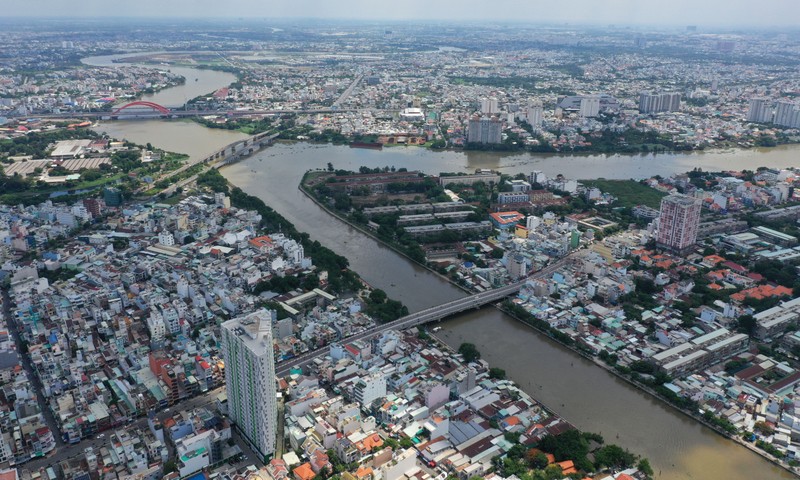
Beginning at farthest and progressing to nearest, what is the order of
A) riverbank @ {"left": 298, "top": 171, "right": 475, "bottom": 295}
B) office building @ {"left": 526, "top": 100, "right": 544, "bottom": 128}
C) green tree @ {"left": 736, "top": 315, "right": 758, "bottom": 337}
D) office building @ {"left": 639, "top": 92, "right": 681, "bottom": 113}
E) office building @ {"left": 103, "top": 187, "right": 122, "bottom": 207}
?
office building @ {"left": 639, "top": 92, "right": 681, "bottom": 113} → office building @ {"left": 526, "top": 100, "right": 544, "bottom": 128} → office building @ {"left": 103, "top": 187, "right": 122, "bottom": 207} → riverbank @ {"left": 298, "top": 171, "right": 475, "bottom": 295} → green tree @ {"left": 736, "top": 315, "right": 758, "bottom": 337}

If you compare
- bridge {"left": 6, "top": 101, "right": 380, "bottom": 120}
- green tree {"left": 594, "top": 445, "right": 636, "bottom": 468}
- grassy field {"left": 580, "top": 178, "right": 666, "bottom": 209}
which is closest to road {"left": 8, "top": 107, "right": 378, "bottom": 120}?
bridge {"left": 6, "top": 101, "right": 380, "bottom": 120}

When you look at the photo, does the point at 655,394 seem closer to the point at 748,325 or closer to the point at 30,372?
the point at 748,325

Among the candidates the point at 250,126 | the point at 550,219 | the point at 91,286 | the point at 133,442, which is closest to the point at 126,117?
the point at 250,126

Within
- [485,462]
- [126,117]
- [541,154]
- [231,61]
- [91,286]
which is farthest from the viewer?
[231,61]

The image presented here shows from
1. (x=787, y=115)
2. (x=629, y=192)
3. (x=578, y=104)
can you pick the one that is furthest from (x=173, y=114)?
(x=787, y=115)

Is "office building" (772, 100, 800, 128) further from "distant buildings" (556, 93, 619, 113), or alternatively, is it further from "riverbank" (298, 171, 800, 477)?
"riverbank" (298, 171, 800, 477)

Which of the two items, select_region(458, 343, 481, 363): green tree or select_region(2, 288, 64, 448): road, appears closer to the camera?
select_region(2, 288, 64, 448): road

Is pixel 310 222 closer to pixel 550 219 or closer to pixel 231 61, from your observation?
pixel 550 219
